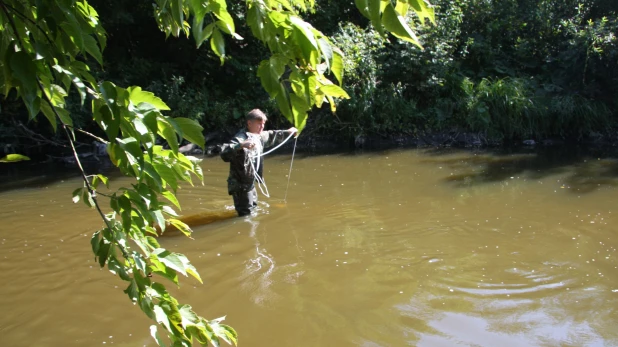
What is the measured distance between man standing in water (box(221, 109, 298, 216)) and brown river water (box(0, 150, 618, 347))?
339mm

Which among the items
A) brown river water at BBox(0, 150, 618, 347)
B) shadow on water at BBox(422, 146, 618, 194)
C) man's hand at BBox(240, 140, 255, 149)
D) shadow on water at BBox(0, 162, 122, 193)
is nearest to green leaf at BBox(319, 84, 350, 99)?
brown river water at BBox(0, 150, 618, 347)

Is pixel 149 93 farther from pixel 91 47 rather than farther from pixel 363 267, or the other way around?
pixel 363 267

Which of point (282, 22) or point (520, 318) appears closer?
point (282, 22)

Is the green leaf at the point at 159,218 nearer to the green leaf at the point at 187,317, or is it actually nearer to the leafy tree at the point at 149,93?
the leafy tree at the point at 149,93

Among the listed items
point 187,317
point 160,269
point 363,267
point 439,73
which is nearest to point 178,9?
point 160,269

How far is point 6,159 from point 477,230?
5897 mm

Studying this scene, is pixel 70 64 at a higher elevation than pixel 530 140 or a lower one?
higher

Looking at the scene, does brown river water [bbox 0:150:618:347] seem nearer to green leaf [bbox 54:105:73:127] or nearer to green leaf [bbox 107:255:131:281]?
green leaf [bbox 107:255:131:281]

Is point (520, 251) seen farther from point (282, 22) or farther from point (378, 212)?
point (282, 22)

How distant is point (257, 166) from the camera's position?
7715 mm

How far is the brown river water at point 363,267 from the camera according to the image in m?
4.32

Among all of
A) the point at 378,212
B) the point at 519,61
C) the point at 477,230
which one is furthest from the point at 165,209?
the point at 519,61

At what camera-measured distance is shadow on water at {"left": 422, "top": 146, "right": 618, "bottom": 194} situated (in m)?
9.67

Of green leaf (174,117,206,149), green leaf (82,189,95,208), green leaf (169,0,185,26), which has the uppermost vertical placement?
green leaf (169,0,185,26)
